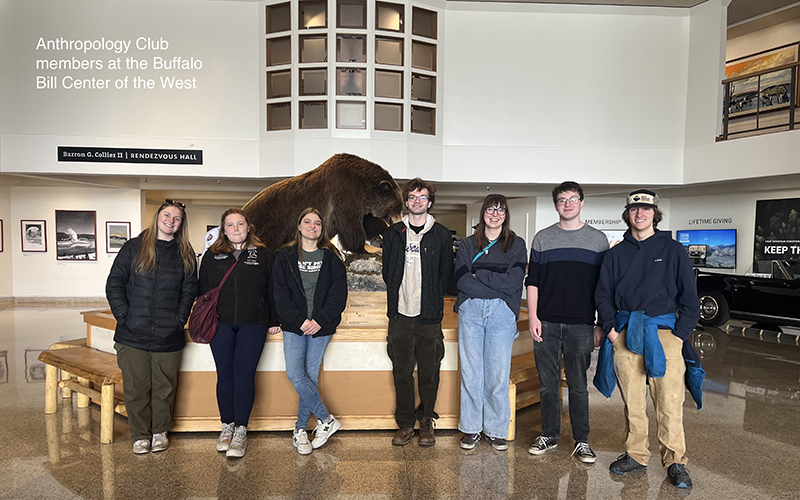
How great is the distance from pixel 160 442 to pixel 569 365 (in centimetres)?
276

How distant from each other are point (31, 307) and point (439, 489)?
37.0ft

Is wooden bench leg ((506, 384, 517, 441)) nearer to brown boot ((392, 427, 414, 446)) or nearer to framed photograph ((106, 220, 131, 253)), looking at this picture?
brown boot ((392, 427, 414, 446))

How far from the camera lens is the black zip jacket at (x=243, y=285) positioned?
312 centimetres

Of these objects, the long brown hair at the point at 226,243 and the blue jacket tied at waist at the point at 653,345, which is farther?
the long brown hair at the point at 226,243

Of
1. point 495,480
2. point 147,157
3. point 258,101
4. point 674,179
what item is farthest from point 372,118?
point 495,480

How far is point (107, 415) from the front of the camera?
3.39 metres

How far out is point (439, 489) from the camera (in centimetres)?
277

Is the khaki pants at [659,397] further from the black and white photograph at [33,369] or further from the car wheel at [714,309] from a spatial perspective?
the car wheel at [714,309]

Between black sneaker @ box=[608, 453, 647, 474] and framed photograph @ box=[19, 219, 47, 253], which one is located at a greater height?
framed photograph @ box=[19, 219, 47, 253]

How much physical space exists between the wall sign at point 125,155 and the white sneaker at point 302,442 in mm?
6902

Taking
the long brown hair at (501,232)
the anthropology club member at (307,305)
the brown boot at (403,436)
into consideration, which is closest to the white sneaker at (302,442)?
the anthropology club member at (307,305)

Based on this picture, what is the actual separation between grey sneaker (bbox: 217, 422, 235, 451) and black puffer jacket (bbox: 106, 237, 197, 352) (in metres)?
0.67

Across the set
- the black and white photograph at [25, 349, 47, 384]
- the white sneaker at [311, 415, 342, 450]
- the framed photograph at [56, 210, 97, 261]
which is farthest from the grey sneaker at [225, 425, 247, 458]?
the framed photograph at [56, 210, 97, 261]

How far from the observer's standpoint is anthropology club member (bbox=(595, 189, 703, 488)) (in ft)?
8.91
